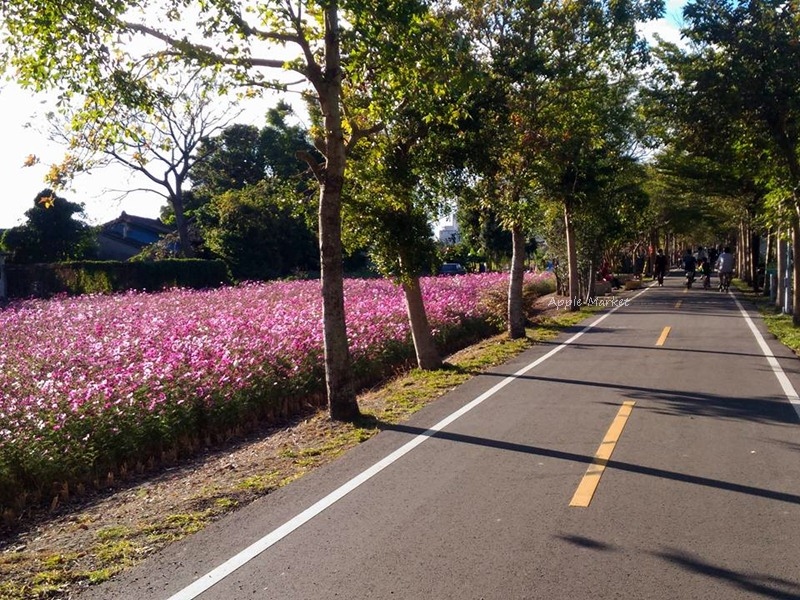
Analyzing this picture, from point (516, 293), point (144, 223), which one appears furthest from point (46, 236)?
point (516, 293)

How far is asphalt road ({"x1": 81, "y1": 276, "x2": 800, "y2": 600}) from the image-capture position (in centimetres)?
523

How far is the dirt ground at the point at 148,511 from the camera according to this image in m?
5.97

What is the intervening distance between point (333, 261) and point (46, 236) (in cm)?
3673

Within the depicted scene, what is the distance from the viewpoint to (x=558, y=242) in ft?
102

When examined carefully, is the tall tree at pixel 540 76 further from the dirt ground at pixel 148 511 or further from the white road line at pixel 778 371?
the dirt ground at pixel 148 511

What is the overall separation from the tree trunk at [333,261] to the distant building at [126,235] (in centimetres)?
4226

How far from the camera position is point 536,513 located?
6492mm

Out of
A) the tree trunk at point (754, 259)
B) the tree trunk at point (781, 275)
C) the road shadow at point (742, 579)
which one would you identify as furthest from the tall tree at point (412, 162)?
the tree trunk at point (754, 259)

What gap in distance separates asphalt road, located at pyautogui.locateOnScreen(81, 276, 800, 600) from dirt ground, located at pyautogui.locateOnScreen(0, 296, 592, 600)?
1.10ft

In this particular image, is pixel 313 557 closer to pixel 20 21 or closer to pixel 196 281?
pixel 20 21

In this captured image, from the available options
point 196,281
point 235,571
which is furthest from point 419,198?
point 196,281

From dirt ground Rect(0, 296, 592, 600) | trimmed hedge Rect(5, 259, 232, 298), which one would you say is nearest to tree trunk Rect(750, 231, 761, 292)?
trimmed hedge Rect(5, 259, 232, 298)

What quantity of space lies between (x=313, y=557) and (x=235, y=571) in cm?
54

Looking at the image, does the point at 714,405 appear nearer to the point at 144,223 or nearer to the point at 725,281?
the point at 725,281
